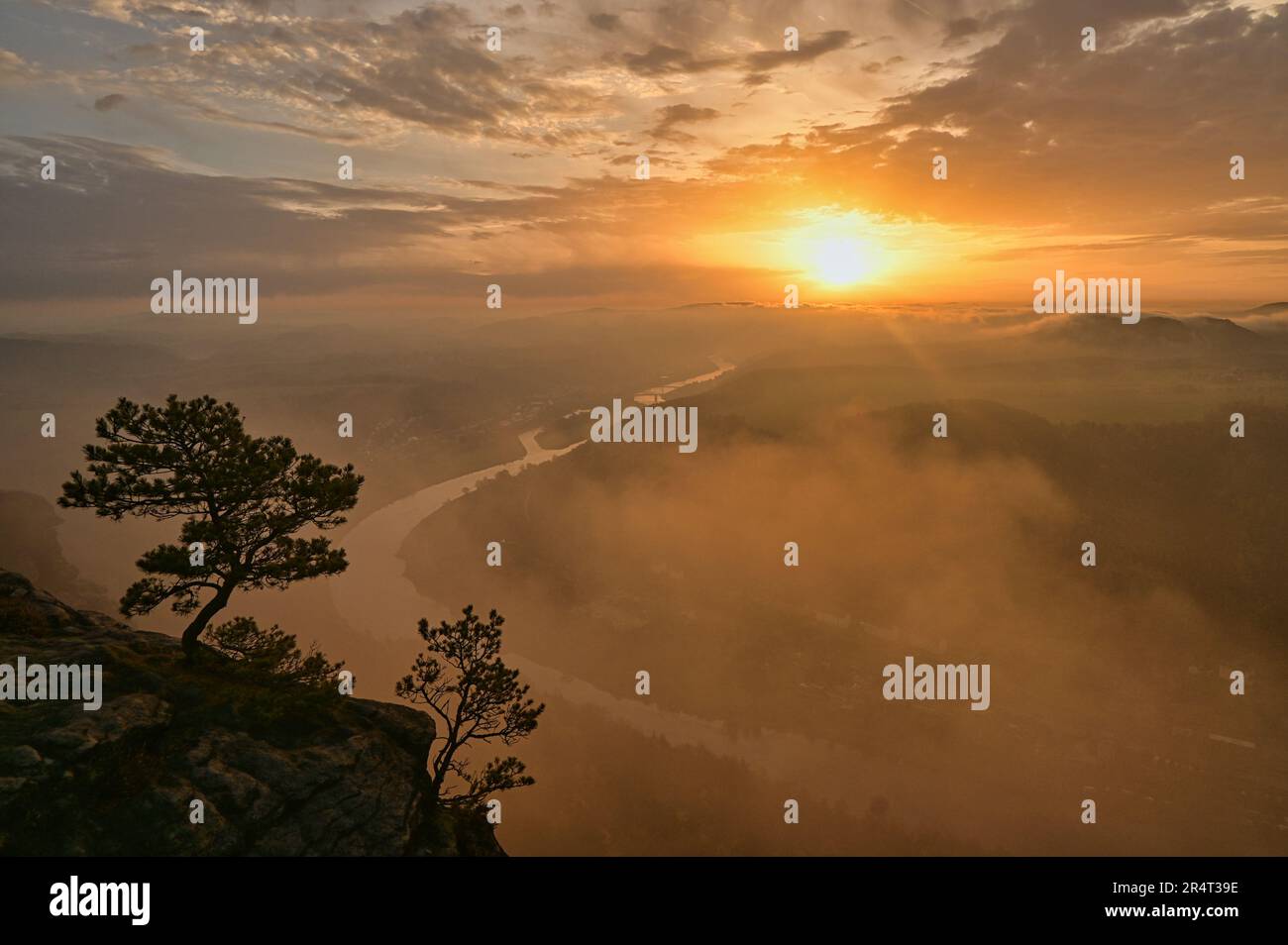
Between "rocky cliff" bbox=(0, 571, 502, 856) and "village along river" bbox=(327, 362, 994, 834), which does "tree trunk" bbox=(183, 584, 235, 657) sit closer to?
"rocky cliff" bbox=(0, 571, 502, 856)

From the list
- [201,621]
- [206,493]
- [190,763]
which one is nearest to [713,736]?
[201,621]

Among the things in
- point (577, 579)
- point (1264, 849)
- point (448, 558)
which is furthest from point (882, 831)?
point (448, 558)

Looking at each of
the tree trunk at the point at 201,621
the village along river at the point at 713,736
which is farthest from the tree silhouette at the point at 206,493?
the village along river at the point at 713,736

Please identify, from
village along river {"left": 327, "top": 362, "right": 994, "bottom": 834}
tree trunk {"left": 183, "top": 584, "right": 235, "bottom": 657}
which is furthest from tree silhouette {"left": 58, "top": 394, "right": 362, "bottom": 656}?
village along river {"left": 327, "top": 362, "right": 994, "bottom": 834}

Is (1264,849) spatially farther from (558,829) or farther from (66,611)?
(66,611)

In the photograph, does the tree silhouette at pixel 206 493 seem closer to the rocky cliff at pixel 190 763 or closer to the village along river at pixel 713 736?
the rocky cliff at pixel 190 763
